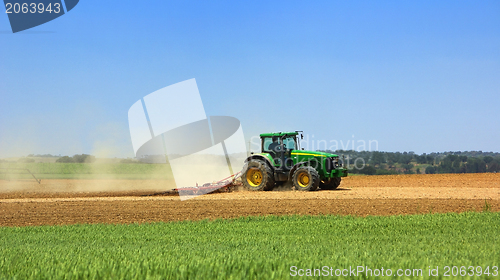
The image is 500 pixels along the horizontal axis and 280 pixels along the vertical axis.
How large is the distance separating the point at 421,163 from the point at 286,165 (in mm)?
40588

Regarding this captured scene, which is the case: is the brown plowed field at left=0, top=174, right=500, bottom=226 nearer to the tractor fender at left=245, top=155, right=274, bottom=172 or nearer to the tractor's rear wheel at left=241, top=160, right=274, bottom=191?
the tractor's rear wheel at left=241, top=160, right=274, bottom=191

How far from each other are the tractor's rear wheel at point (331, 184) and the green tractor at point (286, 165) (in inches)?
23.8

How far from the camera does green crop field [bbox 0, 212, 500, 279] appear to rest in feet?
→ 16.5

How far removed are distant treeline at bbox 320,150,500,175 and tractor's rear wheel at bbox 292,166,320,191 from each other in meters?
16.8

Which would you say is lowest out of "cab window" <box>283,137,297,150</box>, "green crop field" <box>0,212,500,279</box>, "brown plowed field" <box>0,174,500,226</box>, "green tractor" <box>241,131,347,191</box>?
"brown plowed field" <box>0,174,500,226</box>

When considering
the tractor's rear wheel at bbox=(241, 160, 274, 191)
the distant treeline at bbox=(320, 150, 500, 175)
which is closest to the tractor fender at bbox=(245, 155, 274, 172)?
the tractor's rear wheel at bbox=(241, 160, 274, 191)

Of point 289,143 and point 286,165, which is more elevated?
point 289,143

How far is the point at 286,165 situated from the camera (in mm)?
21328

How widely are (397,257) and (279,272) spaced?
187cm

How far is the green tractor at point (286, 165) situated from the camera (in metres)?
20.9

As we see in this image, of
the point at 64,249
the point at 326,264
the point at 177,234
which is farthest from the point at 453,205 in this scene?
the point at 64,249

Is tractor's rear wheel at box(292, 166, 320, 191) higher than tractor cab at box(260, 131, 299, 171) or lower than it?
lower

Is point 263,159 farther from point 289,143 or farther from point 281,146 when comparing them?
point 289,143

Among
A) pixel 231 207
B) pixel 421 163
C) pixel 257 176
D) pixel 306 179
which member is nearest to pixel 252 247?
pixel 231 207
